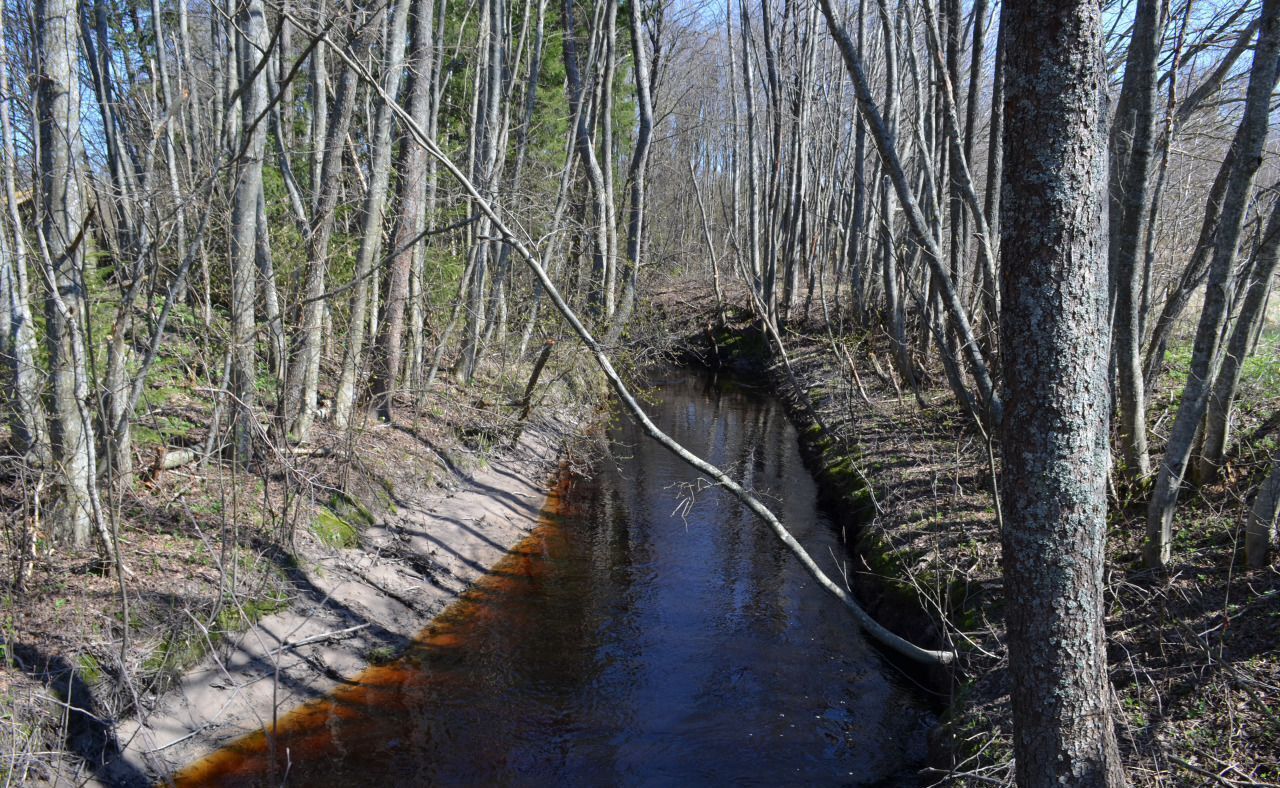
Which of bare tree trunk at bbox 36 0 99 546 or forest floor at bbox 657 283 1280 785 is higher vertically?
bare tree trunk at bbox 36 0 99 546

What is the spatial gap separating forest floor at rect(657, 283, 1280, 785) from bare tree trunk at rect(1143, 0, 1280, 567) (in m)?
0.40

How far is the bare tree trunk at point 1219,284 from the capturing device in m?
5.13

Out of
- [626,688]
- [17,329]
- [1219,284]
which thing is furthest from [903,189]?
[17,329]

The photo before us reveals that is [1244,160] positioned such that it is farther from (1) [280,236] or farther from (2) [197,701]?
(1) [280,236]

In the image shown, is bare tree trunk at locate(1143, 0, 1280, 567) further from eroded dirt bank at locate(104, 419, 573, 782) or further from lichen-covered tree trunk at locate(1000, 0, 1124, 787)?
eroded dirt bank at locate(104, 419, 573, 782)

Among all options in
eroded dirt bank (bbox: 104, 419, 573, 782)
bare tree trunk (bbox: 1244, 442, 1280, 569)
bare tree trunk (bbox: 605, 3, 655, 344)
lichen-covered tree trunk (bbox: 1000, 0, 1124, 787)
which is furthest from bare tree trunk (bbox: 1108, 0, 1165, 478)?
bare tree trunk (bbox: 605, 3, 655, 344)

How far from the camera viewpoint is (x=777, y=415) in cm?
1761

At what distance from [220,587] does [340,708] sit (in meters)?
1.38

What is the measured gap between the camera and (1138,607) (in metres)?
5.50

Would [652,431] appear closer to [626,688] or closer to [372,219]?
[626,688]

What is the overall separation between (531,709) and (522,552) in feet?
11.0

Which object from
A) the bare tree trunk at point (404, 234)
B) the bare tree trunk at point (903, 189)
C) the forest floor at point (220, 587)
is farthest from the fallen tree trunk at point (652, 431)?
the bare tree trunk at point (404, 234)

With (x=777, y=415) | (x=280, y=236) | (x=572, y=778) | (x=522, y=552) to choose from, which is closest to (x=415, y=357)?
(x=280, y=236)

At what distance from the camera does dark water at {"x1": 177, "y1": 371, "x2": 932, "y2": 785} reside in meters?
5.80
